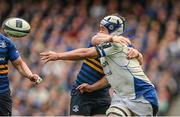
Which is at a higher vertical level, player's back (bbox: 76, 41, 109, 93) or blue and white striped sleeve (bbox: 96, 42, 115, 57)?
blue and white striped sleeve (bbox: 96, 42, 115, 57)

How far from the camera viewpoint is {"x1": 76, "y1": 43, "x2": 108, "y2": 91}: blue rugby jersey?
39.0ft

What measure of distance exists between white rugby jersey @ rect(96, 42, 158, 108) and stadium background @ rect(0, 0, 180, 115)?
241 inches

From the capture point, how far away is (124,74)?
11031 millimetres

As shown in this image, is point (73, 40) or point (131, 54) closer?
point (131, 54)

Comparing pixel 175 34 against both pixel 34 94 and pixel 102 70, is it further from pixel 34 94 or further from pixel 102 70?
pixel 102 70

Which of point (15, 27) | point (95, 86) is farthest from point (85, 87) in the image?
point (15, 27)

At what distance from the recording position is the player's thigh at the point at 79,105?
39.2 ft

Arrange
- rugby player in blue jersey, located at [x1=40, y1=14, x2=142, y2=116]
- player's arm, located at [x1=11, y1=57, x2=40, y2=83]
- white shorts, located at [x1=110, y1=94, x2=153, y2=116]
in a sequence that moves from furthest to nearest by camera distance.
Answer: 1. rugby player in blue jersey, located at [x1=40, y1=14, x2=142, y2=116]
2. player's arm, located at [x1=11, y1=57, x2=40, y2=83]
3. white shorts, located at [x1=110, y1=94, x2=153, y2=116]

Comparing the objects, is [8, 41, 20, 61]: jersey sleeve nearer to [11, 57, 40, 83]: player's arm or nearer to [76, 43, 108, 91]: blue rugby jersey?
[11, 57, 40, 83]: player's arm

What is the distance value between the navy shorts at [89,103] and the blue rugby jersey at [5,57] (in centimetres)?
105

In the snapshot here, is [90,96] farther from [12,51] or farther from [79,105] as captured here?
[12,51]

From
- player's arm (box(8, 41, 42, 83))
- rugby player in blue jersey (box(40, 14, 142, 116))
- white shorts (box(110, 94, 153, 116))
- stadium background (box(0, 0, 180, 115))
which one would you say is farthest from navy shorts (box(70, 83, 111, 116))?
stadium background (box(0, 0, 180, 115))

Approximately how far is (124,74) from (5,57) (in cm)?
169

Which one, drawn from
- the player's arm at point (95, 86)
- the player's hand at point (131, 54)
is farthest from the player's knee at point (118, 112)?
the player's arm at point (95, 86)
